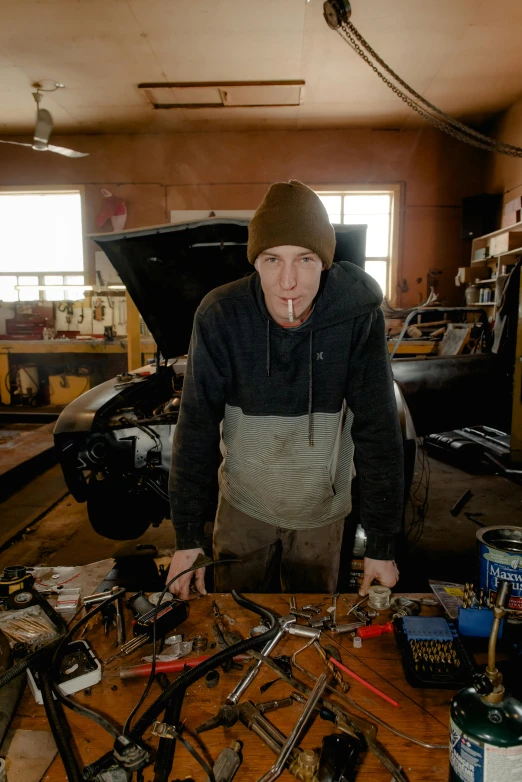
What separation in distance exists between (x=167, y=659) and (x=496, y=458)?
4.17m

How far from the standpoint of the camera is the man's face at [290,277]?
3.76 ft

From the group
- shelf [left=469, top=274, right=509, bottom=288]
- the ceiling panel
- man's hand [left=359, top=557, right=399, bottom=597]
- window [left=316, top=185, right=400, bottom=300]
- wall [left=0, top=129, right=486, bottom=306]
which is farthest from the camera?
window [left=316, top=185, right=400, bottom=300]

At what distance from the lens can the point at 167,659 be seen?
0.88 metres

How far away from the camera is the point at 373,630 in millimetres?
940

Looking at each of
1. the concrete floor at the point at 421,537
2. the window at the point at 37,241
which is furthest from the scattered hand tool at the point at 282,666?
the window at the point at 37,241

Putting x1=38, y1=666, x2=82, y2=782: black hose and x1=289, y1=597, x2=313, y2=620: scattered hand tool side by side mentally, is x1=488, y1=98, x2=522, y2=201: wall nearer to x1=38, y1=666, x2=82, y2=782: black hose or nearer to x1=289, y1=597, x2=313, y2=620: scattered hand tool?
x1=289, y1=597, x2=313, y2=620: scattered hand tool

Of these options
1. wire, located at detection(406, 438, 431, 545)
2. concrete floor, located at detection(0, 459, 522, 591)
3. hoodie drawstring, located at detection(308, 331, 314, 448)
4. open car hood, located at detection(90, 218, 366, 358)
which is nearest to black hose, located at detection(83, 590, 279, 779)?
hoodie drawstring, located at detection(308, 331, 314, 448)

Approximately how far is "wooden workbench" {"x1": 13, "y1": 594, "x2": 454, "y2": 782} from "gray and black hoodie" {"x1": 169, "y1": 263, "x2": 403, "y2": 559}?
0.35 metres

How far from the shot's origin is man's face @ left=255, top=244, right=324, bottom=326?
3.76 feet

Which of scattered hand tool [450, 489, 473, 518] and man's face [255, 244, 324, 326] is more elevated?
man's face [255, 244, 324, 326]

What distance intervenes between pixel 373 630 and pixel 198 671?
364 millimetres

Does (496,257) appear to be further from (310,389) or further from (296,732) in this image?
(296,732)

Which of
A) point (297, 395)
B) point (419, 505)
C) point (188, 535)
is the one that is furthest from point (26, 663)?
point (419, 505)

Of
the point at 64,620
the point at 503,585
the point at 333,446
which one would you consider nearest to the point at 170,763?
the point at 64,620
